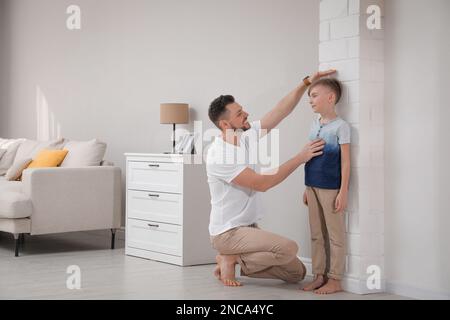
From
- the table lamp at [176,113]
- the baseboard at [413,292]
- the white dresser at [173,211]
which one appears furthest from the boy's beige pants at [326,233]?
the table lamp at [176,113]

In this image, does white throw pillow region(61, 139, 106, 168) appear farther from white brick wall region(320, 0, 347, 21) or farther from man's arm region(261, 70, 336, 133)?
white brick wall region(320, 0, 347, 21)

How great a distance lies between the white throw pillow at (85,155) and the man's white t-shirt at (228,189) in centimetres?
197

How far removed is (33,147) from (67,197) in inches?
51.2

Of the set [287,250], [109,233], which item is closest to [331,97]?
[287,250]

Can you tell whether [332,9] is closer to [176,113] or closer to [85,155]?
[176,113]

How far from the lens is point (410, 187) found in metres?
3.95

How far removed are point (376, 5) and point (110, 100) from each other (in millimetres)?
3333

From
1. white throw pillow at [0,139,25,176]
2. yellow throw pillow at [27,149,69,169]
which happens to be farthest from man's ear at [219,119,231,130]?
white throw pillow at [0,139,25,176]

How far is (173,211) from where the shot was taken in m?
5.15

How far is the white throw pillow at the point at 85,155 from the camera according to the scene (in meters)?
5.91

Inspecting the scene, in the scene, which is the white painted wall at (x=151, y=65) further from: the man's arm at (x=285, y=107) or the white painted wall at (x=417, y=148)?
the white painted wall at (x=417, y=148)

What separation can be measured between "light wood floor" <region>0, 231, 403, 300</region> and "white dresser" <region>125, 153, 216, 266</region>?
0.37ft

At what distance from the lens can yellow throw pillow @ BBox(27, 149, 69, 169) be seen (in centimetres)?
604

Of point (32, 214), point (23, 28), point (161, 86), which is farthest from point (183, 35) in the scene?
point (23, 28)
